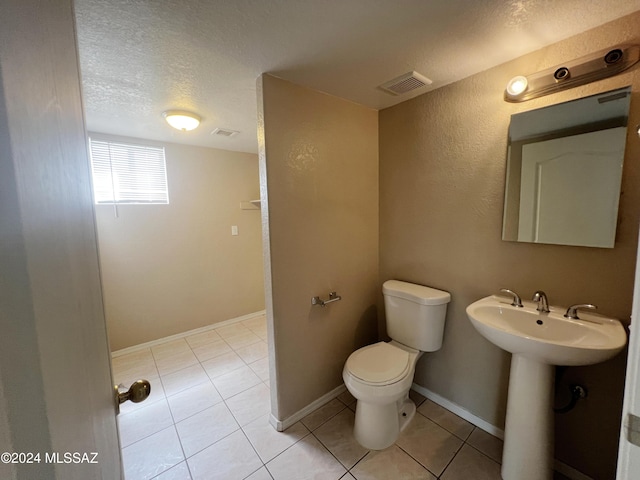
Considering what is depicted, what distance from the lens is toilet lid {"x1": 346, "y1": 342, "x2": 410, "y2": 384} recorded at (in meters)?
1.48

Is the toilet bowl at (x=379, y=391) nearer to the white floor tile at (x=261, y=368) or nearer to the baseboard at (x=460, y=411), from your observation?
the baseboard at (x=460, y=411)

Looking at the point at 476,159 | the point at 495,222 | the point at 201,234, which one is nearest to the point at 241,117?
the point at 201,234

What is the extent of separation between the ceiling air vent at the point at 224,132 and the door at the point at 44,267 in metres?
1.89

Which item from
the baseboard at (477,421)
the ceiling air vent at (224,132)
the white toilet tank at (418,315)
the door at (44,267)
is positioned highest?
the ceiling air vent at (224,132)

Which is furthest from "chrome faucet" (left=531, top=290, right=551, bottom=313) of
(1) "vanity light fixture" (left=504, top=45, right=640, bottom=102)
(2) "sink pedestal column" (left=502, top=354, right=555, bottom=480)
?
(1) "vanity light fixture" (left=504, top=45, right=640, bottom=102)

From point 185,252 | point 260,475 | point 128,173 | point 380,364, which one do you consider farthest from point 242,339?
point 128,173

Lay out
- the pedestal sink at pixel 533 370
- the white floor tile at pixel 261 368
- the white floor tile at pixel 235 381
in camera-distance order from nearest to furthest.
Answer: the pedestal sink at pixel 533 370
the white floor tile at pixel 235 381
the white floor tile at pixel 261 368

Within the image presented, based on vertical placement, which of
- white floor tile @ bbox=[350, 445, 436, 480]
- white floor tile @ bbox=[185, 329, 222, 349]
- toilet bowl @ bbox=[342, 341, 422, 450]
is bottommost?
white floor tile @ bbox=[350, 445, 436, 480]

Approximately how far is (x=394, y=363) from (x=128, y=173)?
2.91 meters

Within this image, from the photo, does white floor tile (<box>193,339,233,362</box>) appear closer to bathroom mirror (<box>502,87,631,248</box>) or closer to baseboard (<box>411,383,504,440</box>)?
baseboard (<box>411,383,504,440</box>)

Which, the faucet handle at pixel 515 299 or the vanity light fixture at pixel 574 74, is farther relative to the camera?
the faucet handle at pixel 515 299

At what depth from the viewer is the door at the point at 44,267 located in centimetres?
27

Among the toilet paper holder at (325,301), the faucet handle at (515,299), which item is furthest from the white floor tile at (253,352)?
the faucet handle at (515,299)

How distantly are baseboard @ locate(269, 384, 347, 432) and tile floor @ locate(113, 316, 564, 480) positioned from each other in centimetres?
3
